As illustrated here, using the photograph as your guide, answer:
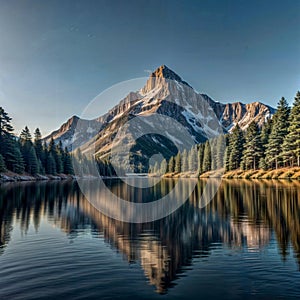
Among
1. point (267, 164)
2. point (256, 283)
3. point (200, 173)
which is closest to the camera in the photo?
point (256, 283)

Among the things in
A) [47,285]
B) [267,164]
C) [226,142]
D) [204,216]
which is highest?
[226,142]

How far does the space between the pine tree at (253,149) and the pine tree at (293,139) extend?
15706 mm

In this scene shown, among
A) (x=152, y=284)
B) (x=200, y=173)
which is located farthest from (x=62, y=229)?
(x=200, y=173)

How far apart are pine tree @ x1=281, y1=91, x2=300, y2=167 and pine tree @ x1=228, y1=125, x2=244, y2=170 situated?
94.1ft

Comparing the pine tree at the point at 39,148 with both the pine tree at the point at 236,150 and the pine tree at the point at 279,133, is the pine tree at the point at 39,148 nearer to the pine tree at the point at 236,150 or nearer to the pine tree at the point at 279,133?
the pine tree at the point at 236,150

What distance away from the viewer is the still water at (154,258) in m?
9.59

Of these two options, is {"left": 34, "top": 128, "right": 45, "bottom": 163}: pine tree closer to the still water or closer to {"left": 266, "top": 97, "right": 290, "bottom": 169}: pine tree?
{"left": 266, "top": 97, "right": 290, "bottom": 169}: pine tree

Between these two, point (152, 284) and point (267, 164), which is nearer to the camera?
point (152, 284)

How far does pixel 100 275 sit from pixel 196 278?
3737mm

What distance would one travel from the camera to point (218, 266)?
11914 mm

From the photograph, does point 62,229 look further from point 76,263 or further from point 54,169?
point 54,169

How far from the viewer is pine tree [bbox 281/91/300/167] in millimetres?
68938

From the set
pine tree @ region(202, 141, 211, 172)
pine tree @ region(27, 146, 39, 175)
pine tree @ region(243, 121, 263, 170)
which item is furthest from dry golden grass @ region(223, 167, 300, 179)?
pine tree @ region(27, 146, 39, 175)

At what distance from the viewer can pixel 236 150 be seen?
338 ft
